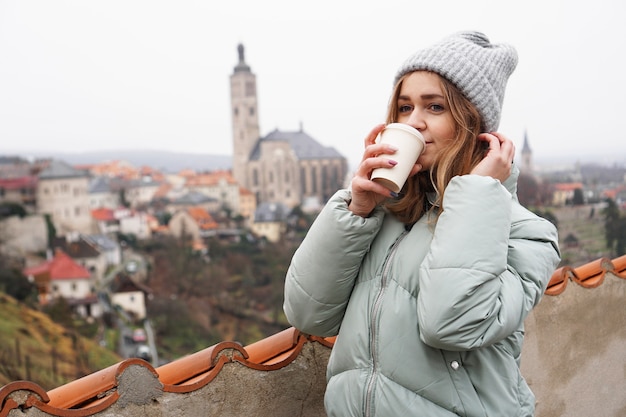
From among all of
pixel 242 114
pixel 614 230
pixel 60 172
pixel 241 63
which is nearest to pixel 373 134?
pixel 614 230

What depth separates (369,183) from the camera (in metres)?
0.76

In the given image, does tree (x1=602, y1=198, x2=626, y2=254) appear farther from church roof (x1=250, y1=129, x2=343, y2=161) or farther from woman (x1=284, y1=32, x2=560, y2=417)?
church roof (x1=250, y1=129, x2=343, y2=161)

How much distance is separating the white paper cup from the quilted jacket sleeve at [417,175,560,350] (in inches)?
2.4

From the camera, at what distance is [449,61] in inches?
30.7

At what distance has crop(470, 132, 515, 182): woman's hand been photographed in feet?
2.52

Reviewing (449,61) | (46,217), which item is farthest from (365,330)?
(46,217)

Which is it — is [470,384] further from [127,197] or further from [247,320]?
A: [127,197]

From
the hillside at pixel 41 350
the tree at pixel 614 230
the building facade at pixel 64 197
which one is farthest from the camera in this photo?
the building facade at pixel 64 197

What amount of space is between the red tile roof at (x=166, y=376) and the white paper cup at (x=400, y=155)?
479 mm

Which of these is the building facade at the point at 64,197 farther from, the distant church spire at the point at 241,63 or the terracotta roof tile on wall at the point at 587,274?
the terracotta roof tile on wall at the point at 587,274

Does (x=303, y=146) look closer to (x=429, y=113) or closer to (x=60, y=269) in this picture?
(x=60, y=269)

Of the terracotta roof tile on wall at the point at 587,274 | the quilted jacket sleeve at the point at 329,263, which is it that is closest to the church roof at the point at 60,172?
the terracotta roof tile on wall at the point at 587,274

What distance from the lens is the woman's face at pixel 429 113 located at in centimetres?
80

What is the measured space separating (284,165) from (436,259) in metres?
44.0
